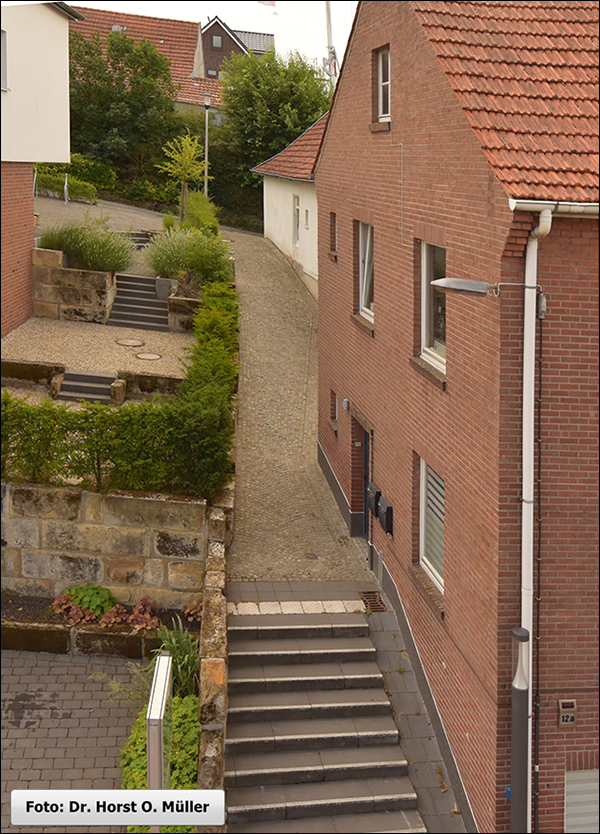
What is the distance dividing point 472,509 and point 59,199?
20307mm

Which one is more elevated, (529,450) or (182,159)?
(182,159)

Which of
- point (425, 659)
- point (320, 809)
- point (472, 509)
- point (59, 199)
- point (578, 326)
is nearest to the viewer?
point (578, 326)

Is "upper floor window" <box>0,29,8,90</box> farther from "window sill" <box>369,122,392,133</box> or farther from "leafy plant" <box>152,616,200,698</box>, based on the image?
"leafy plant" <box>152,616,200,698</box>

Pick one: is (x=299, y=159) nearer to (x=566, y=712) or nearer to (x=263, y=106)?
(x=263, y=106)

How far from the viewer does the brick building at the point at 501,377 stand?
806cm

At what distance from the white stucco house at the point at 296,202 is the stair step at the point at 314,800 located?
17.1m

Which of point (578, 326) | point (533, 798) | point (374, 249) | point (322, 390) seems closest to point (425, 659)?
point (533, 798)

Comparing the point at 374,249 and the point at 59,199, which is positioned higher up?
the point at 59,199

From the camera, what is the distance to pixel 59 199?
26.0m

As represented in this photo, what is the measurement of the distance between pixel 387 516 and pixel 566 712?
180 inches

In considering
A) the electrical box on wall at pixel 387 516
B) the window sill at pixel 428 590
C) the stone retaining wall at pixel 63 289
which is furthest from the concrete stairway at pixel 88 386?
the window sill at pixel 428 590

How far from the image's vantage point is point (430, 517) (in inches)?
444

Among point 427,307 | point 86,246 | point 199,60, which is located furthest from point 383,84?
point 199,60

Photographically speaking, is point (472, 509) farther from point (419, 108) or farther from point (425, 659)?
point (419, 108)
